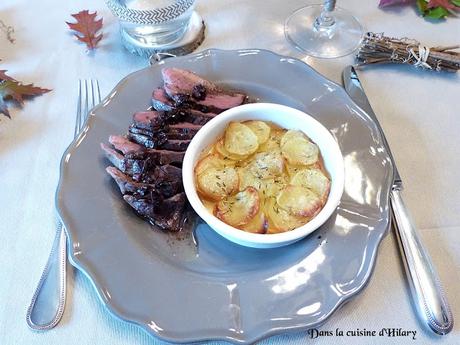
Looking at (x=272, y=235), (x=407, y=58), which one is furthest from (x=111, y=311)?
(x=407, y=58)

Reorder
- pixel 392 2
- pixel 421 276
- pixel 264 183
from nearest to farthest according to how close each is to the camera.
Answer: pixel 421 276
pixel 264 183
pixel 392 2

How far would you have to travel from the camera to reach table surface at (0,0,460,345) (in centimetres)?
120

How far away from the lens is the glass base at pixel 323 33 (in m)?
1.80

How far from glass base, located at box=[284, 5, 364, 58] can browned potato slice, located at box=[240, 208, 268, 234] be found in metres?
0.82

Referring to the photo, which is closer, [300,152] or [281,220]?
[281,220]

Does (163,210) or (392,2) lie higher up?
(392,2)

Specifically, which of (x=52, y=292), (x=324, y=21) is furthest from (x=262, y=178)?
(x=324, y=21)

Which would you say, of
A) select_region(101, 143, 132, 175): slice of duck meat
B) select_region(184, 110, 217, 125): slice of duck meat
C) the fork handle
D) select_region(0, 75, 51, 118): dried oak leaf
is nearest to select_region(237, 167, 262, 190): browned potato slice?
select_region(184, 110, 217, 125): slice of duck meat

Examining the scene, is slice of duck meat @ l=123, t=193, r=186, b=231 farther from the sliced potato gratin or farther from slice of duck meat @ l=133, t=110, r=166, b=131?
slice of duck meat @ l=133, t=110, r=166, b=131

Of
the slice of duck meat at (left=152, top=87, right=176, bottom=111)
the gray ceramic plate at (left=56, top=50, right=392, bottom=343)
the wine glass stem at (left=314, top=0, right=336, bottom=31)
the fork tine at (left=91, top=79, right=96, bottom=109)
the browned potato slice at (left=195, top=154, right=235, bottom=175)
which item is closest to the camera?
the gray ceramic plate at (left=56, top=50, right=392, bottom=343)

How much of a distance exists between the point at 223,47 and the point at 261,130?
572mm

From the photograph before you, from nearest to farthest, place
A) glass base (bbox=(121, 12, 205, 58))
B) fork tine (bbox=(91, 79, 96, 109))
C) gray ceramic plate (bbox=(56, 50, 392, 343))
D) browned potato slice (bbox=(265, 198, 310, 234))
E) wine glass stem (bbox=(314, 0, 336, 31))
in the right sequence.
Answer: gray ceramic plate (bbox=(56, 50, 392, 343)) < browned potato slice (bbox=(265, 198, 310, 234)) < fork tine (bbox=(91, 79, 96, 109)) < glass base (bbox=(121, 12, 205, 58)) < wine glass stem (bbox=(314, 0, 336, 31))

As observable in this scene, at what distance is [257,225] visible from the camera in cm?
124

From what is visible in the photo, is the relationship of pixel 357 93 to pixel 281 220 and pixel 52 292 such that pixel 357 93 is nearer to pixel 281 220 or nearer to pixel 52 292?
→ pixel 281 220
